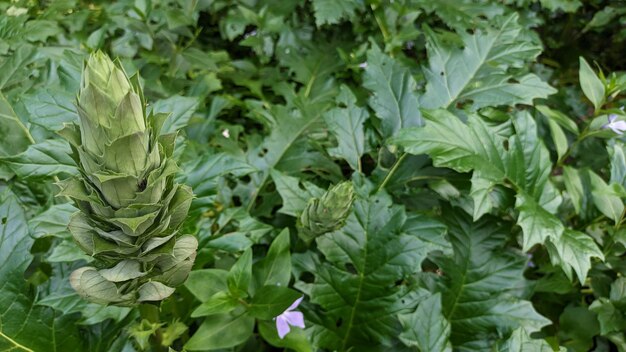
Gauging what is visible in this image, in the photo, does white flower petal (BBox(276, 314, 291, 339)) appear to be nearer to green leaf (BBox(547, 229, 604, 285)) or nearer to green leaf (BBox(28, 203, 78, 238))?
green leaf (BBox(28, 203, 78, 238))

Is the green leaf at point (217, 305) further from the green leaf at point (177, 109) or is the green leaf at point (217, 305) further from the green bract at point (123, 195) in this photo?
the green leaf at point (177, 109)

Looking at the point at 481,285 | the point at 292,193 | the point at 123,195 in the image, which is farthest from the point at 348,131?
the point at 123,195

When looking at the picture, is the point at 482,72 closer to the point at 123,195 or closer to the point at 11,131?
the point at 123,195

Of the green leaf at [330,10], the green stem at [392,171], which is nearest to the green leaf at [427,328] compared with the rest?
the green stem at [392,171]

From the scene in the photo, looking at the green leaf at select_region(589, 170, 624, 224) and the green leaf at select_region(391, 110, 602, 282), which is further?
the green leaf at select_region(589, 170, 624, 224)

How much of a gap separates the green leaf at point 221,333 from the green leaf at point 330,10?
1.24 m

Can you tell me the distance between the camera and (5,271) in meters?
1.27

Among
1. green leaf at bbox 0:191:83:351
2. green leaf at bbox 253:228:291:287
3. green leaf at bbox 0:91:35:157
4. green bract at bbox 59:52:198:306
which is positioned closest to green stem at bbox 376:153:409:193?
green leaf at bbox 253:228:291:287

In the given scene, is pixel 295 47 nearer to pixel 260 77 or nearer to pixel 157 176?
pixel 260 77

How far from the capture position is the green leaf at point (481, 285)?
4.92 feet

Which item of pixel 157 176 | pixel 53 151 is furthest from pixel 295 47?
pixel 157 176

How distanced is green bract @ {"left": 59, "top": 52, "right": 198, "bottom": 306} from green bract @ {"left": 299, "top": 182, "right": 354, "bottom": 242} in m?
0.44

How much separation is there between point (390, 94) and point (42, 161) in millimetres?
1009

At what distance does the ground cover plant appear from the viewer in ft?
2.96
